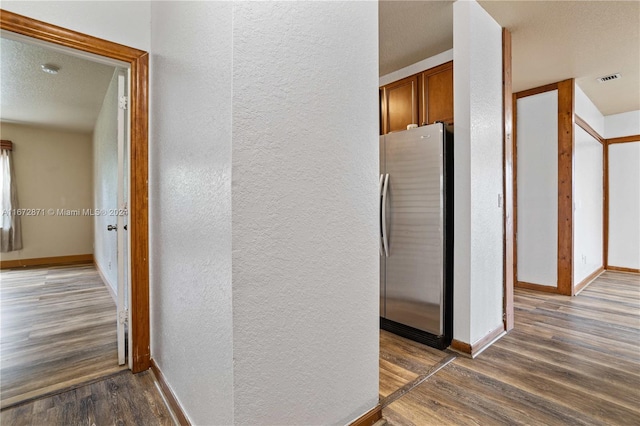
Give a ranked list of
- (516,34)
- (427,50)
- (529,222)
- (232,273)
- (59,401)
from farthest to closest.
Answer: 1. (529,222)
2. (427,50)
3. (516,34)
4. (59,401)
5. (232,273)

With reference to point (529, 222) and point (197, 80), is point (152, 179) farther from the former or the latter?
point (529, 222)

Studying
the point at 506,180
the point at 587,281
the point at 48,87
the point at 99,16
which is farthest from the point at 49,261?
the point at 587,281

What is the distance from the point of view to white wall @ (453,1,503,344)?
90.7 inches

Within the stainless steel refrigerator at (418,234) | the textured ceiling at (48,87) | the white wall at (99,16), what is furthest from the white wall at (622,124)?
the textured ceiling at (48,87)

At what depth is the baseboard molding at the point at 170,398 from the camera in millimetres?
1486

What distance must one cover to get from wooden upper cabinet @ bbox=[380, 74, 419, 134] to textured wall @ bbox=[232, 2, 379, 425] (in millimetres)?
→ 1743

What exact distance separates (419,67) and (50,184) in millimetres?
5897

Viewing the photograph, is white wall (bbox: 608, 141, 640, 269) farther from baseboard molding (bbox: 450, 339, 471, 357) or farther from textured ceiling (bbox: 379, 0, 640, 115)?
baseboard molding (bbox: 450, 339, 471, 357)

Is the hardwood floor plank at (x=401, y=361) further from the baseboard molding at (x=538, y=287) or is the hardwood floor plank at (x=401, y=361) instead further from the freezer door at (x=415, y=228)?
the baseboard molding at (x=538, y=287)

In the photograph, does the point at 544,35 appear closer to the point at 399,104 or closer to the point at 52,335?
the point at 399,104

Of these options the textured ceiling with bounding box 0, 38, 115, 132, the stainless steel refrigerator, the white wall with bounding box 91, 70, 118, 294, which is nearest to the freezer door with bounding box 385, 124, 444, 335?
the stainless steel refrigerator

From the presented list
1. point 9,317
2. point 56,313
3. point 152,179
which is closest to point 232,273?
point 152,179

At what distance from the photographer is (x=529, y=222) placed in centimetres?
424

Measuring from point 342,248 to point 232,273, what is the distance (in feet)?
1.73
